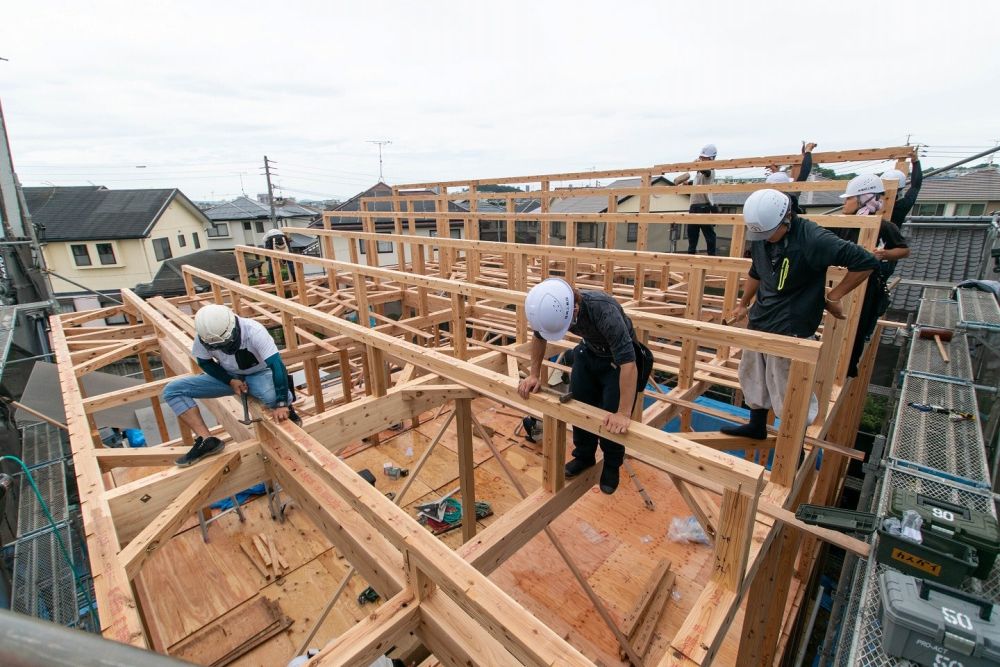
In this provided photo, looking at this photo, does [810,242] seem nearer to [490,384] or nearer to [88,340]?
[490,384]

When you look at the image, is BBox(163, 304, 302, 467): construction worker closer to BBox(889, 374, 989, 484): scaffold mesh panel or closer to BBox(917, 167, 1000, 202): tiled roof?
BBox(889, 374, 989, 484): scaffold mesh panel

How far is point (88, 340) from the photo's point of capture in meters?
6.80

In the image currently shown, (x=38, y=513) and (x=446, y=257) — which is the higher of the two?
(x=446, y=257)

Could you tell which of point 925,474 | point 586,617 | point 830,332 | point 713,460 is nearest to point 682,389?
point 830,332

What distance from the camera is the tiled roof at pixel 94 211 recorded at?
20.4 metres

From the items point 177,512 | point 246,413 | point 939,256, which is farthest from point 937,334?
point 177,512

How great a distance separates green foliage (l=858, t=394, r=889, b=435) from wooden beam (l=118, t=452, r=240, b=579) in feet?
33.7

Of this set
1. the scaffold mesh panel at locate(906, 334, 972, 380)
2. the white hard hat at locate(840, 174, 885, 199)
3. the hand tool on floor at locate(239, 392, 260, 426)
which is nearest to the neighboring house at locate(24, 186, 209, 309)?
the hand tool on floor at locate(239, 392, 260, 426)

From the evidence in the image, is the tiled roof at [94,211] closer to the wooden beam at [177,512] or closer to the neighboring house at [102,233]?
the neighboring house at [102,233]

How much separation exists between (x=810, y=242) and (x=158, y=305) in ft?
30.2

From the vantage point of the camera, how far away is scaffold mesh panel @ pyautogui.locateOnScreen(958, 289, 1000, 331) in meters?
5.11

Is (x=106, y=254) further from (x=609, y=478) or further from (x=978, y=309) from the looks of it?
(x=978, y=309)

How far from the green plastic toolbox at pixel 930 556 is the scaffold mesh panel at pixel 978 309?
3.72m

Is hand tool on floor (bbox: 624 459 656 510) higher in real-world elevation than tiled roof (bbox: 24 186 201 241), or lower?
lower
